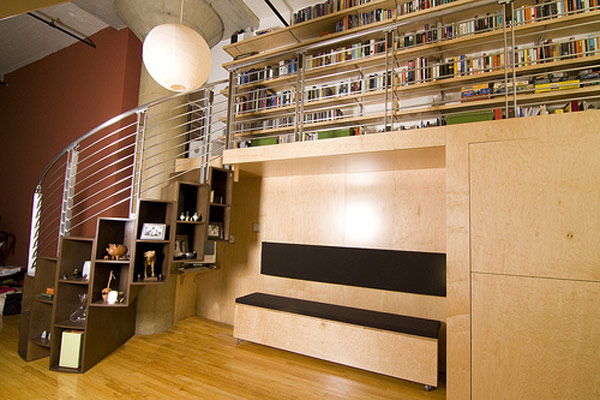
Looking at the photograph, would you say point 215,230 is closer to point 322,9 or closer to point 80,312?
point 80,312

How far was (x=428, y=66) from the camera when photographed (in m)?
2.91

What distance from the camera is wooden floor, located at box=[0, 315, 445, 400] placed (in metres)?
2.44

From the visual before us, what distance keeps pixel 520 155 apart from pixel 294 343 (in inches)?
99.2

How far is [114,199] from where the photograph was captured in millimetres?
4168

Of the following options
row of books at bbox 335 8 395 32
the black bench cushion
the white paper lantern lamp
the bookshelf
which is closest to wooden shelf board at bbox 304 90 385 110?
the bookshelf

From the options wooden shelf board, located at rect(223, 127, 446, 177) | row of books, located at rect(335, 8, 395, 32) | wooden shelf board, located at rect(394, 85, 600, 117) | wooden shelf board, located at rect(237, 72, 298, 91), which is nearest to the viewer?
wooden shelf board, located at rect(223, 127, 446, 177)

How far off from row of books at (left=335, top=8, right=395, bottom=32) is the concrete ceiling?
2.80ft

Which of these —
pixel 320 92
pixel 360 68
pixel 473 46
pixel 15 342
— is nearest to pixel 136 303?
pixel 15 342

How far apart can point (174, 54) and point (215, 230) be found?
2046 mm

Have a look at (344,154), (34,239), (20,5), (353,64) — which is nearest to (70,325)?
(34,239)

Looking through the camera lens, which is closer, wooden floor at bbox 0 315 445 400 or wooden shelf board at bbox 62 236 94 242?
wooden floor at bbox 0 315 445 400

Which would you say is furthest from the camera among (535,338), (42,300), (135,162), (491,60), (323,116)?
(323,116)

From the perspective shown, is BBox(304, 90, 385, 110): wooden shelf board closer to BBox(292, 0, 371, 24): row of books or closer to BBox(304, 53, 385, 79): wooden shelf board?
BBox(304, 53, 385, 79): wooden shelf board

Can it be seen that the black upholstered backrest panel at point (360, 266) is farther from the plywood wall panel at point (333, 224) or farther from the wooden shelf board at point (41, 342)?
the wooden shelf board at point (41, 342)
